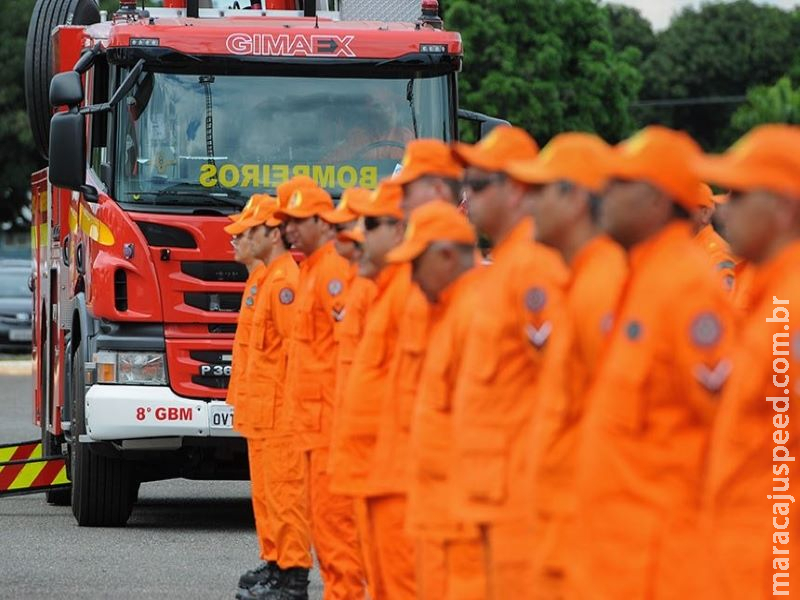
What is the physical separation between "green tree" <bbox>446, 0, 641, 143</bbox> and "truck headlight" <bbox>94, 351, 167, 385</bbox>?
132 feet

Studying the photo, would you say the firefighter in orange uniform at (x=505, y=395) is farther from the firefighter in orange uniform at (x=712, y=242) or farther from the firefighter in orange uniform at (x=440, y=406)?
the firefighter in orange uniform at (x=712, y=242)

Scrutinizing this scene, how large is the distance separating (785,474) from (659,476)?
15.2 inches

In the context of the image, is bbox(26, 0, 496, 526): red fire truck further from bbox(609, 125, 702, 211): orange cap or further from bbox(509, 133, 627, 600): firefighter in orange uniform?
bbox(609, 125, 702, 211): orange cap

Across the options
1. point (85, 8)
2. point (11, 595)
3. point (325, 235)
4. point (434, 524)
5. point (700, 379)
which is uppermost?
point (85, 8)

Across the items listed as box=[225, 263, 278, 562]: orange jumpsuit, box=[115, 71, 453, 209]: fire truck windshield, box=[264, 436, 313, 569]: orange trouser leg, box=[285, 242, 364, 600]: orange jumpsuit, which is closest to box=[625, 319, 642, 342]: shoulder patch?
box=[285, 242, 364, 600]: orange jumpsuit

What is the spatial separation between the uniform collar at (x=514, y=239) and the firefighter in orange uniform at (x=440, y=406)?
31 cm

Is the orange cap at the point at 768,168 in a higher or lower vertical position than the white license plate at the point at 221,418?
higher

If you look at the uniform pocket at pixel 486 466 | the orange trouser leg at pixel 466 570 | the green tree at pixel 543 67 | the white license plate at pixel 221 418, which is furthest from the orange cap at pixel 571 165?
the green tree at pixel 543 67

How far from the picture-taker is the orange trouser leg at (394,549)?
7.80 metres

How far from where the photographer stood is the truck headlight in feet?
44.5

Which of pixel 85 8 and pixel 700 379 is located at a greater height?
pixel 85 8

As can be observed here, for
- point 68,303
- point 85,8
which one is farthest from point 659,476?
point 85,8

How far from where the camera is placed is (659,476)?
496 centimetres

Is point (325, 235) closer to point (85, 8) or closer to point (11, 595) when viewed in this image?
point (11, 595)
